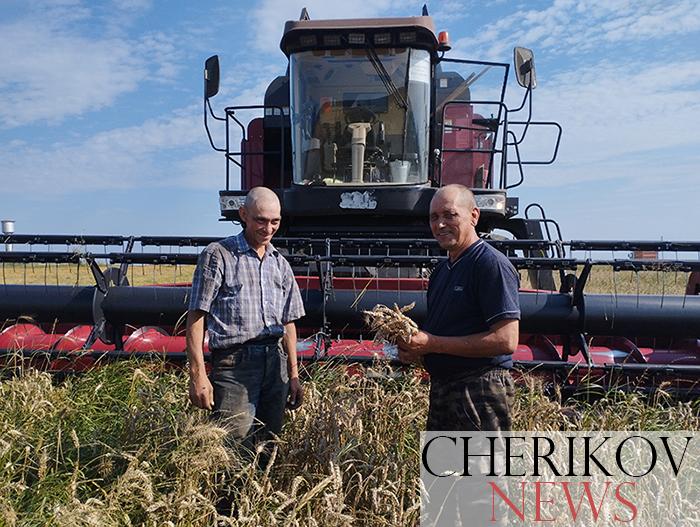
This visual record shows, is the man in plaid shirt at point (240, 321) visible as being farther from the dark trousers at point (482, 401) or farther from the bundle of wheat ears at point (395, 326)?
the dark trousers at point (482, 401)

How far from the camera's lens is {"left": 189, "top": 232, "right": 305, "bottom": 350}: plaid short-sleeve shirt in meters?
2.60

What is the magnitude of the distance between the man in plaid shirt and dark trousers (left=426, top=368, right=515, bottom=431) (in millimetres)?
863

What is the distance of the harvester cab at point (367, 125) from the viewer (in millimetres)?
5574

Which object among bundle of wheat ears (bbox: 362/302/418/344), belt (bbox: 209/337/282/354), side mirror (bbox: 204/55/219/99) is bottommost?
belt (bbox: 209/337/282/354)

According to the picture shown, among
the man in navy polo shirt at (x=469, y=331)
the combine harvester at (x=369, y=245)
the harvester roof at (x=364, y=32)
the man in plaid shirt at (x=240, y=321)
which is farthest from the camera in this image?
the harvester roof at (x=364, y=32)

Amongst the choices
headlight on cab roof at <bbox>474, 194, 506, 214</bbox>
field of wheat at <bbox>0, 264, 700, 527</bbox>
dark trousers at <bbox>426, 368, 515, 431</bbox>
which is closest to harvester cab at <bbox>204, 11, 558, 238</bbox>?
headlight on cab roof at <bbox>474, 194, 506, 214</bbox>

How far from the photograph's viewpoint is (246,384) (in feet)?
8.86

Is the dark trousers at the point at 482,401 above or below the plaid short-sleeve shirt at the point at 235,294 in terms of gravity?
below

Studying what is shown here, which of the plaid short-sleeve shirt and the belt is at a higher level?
the plaid short-sleeve shirt

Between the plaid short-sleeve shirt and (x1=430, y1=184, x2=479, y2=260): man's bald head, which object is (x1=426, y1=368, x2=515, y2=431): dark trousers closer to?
(x1=430, y1=184, x2=479, y2=260): man's bald head

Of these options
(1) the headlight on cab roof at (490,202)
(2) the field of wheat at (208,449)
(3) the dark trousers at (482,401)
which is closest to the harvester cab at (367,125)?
(1) the headlight on cab roof at (490,202)

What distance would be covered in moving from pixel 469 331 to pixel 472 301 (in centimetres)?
11

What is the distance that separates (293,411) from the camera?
128 inches

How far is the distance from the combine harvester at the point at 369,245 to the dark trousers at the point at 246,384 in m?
1.09
